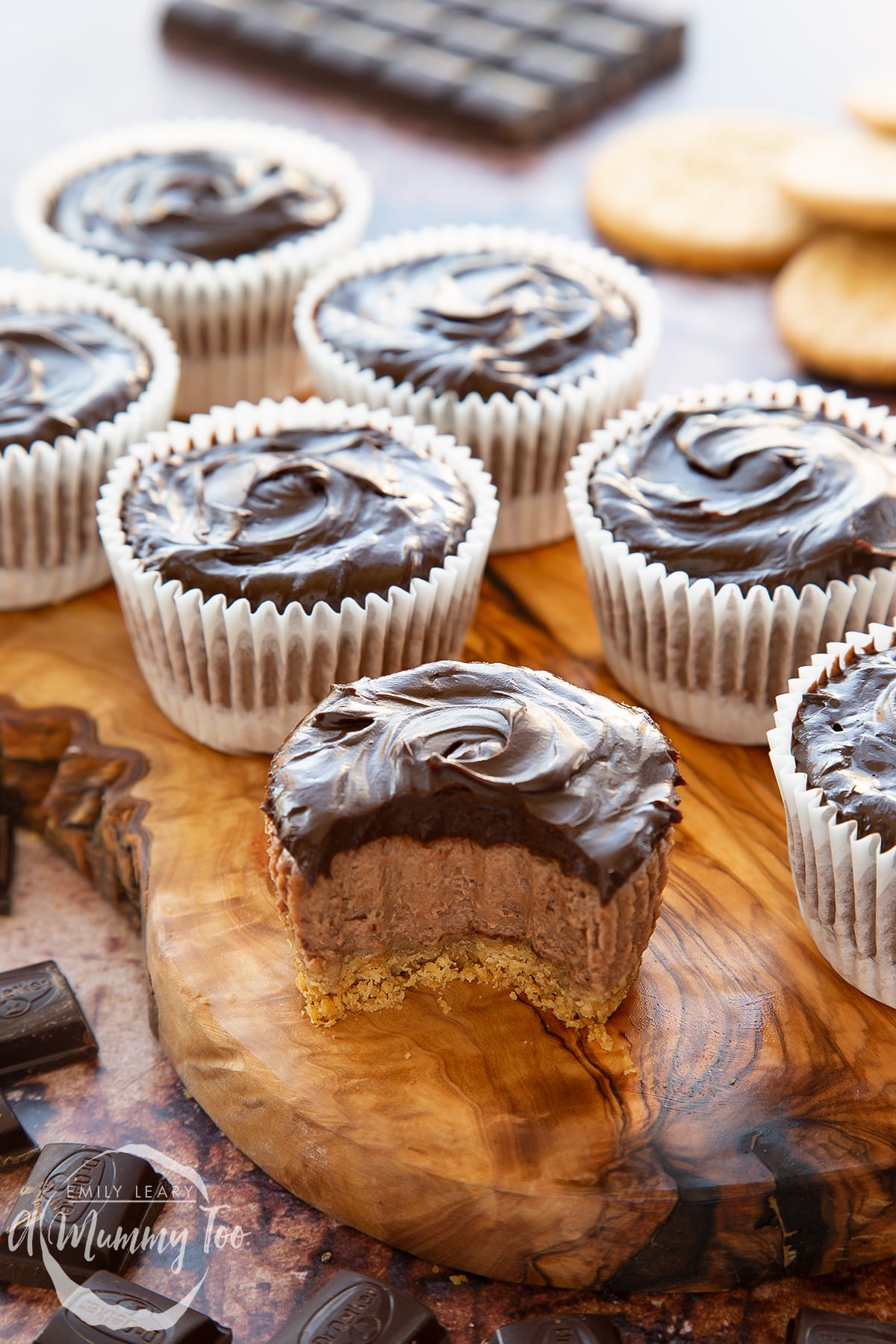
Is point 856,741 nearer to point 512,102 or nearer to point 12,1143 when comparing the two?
point 12,1143

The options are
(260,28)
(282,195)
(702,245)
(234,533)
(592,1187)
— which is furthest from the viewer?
(260,28)

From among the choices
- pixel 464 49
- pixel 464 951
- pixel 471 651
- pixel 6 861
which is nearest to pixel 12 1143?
pixel 6 861

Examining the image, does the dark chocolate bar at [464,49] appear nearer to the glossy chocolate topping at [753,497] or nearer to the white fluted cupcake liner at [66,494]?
the white fluted cupcake liner at [66,494]

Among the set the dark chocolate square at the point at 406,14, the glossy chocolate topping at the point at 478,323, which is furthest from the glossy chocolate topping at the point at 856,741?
the dark chocolate square at the point at 406,14

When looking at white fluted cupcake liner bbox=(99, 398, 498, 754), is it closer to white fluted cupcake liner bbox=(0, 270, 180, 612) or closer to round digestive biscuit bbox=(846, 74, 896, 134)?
white fluted cupcake liner bbox=(0, 270, 180, 612)

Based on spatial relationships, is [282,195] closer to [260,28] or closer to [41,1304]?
[260,28]

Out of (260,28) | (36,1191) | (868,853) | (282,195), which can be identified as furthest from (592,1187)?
(260,28)

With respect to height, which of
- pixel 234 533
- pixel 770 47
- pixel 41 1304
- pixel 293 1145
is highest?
pixel 770 47
